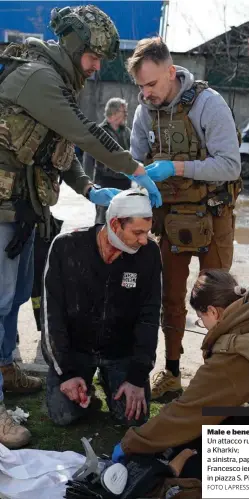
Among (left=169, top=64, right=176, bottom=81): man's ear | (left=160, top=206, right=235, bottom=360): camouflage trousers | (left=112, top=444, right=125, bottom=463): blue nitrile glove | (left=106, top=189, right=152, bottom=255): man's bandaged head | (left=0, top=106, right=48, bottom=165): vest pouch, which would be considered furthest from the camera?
(left=160, top=206, right=235, bottom=360): camouflage trousers

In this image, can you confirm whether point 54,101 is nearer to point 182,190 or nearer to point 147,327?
point 182,190

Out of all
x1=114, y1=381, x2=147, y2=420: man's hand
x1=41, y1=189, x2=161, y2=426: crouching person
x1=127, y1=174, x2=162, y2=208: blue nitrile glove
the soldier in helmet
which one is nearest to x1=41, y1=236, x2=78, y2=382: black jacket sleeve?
x1=41, y1=189, x2=161, y2=426: crouching person

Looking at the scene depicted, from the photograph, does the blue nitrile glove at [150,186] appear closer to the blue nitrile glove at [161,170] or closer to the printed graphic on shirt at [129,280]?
the blue nitrile glove at [161,170]

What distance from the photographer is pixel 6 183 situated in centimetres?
310

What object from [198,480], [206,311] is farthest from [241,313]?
[198,480]

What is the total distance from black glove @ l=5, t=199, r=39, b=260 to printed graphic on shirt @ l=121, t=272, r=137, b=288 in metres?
0.53

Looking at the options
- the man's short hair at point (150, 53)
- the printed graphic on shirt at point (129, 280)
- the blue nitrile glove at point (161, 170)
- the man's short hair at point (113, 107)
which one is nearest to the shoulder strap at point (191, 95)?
the man's short hair at point (150, 53)

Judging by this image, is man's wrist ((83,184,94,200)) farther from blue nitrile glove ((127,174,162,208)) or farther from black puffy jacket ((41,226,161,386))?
blue nitrile glove ((127,174,162,208))

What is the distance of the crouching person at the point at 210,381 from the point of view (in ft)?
7.75

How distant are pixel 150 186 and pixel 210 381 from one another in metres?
1.17

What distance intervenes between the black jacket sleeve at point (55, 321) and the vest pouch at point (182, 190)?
65 cm

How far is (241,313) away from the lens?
7.85 ft

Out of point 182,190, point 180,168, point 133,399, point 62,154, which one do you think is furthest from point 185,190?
point 133,399

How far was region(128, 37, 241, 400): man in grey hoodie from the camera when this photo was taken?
3.36 meters
